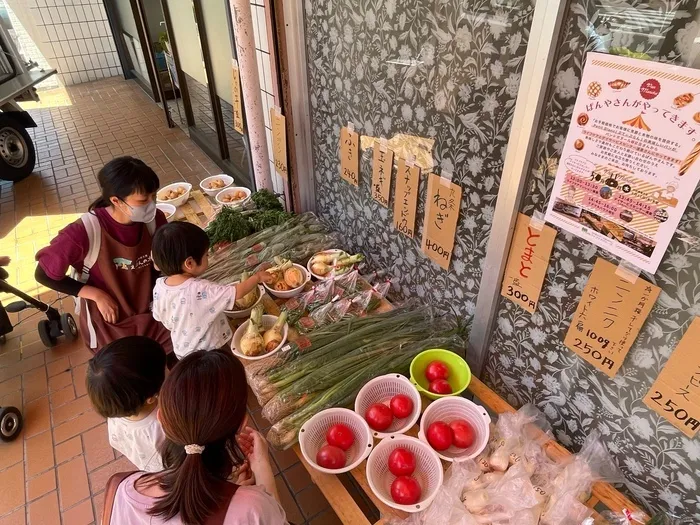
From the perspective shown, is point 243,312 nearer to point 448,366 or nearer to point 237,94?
point 448,366

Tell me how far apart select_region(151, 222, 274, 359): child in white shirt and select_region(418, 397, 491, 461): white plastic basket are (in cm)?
111

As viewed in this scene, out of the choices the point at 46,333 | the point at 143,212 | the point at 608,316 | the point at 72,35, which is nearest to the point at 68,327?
the point at 46,333

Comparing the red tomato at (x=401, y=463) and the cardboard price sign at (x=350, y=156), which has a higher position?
the cardboard price sign at (x=350, y=156)

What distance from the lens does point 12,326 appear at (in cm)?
352

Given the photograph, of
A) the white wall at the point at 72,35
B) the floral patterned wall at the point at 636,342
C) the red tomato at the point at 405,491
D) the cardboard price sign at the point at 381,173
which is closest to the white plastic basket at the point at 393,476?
the red tomato at the point at 405,491

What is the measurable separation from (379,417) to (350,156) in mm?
1569

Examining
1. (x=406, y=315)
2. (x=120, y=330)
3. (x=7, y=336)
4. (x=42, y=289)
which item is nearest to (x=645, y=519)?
(x=406, y=315)

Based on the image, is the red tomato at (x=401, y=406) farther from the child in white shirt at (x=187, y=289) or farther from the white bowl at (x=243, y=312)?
the white bowl at (x=243, y=312)

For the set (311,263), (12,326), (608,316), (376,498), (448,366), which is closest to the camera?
(608,316)

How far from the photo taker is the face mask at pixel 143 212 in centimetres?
234

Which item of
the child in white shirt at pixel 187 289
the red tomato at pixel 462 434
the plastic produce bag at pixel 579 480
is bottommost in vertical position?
the red tomato at pixel 462 434

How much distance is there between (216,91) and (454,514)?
544 centimetres

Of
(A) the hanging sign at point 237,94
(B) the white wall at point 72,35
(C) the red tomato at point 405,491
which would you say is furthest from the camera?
(B) the white wall at point 72,35

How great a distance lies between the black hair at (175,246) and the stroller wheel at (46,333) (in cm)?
217
